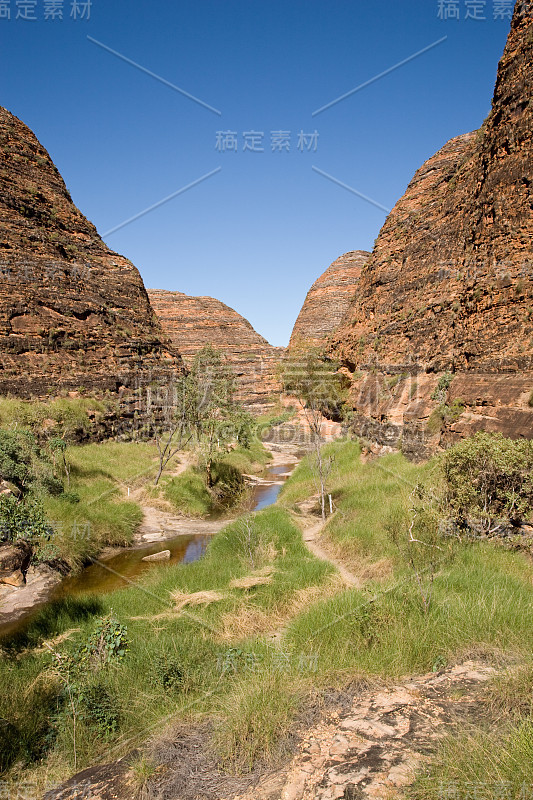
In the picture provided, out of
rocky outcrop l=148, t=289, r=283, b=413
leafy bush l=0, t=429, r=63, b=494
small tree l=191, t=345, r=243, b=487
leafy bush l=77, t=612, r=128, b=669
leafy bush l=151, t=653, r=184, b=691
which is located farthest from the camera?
rocky outcrop l=148, t=289, r=283, b=413

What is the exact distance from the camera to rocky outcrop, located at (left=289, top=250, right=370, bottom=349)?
4928 cm

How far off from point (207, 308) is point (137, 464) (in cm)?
4354

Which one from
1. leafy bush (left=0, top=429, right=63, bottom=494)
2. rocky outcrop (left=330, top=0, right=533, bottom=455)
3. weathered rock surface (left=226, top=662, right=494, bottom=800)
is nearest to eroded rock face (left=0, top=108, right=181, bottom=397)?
leafy bush (left=0, top=429, right=63, bottom=494)

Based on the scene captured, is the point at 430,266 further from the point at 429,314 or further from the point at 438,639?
the point at 438,639

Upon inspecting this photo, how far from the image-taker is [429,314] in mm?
14766

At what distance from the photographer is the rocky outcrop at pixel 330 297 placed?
1940 inches

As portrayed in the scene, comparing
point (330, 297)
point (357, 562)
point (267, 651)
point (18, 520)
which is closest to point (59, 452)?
point (18, 520)

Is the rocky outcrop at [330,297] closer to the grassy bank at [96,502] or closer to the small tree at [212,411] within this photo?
the small tree at [212,411]

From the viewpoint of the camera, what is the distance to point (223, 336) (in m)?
57.7

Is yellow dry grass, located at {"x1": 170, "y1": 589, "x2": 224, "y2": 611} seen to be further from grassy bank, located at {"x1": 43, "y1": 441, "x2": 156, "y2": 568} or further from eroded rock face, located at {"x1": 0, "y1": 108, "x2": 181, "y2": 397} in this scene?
eroded rock face, located at {"x1": 0, "y1": 108, "x2": 181, "y2": 397}

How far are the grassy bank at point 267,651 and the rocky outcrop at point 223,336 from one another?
4424 cm

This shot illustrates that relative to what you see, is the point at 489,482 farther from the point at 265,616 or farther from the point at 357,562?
the point at 265,616

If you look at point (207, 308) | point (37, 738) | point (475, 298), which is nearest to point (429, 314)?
point (475, 298)

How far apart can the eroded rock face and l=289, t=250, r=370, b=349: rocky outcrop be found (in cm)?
2408
